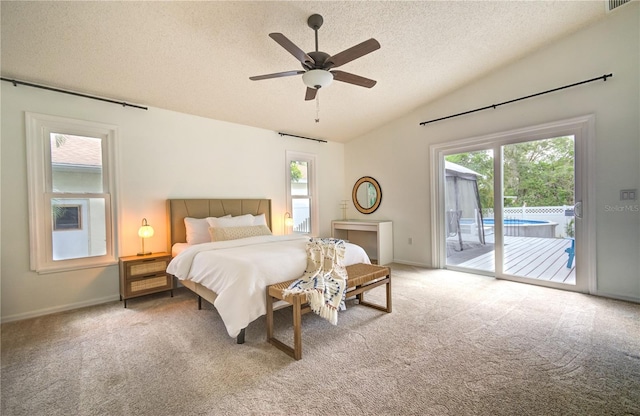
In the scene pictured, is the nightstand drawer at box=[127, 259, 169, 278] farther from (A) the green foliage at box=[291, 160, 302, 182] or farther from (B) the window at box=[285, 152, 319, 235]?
(A) the green foliage at box=[291, 160, 302, 182]

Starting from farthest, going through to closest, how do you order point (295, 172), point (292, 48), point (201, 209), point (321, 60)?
point (295, 172)
point (201, 209)
point (321, 60)
point (292, 48)

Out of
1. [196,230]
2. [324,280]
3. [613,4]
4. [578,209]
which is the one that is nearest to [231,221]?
[196,230]

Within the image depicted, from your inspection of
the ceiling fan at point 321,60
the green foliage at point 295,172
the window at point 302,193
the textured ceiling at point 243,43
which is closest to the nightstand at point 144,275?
the textured ceiling at point 243,43

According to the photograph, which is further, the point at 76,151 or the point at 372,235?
the point at 372,235

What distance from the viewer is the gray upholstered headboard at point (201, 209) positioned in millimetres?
3850

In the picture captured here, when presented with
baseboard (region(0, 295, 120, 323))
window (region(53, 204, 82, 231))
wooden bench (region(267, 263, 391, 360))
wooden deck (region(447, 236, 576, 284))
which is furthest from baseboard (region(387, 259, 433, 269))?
window (region(53, 204, 82, 231))

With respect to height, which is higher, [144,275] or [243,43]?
[243,43]

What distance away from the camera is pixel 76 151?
3344 millimetres

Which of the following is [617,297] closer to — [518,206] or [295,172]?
[518,206]

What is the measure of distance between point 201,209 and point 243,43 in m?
2.30

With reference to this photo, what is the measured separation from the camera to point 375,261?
18.0 feet

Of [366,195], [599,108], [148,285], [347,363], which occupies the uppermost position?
[599,108]

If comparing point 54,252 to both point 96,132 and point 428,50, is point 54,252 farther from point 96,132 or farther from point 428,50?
point 428,50

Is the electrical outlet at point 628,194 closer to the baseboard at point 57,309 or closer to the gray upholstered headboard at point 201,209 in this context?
the gray upholstered headboard at point 201,209
